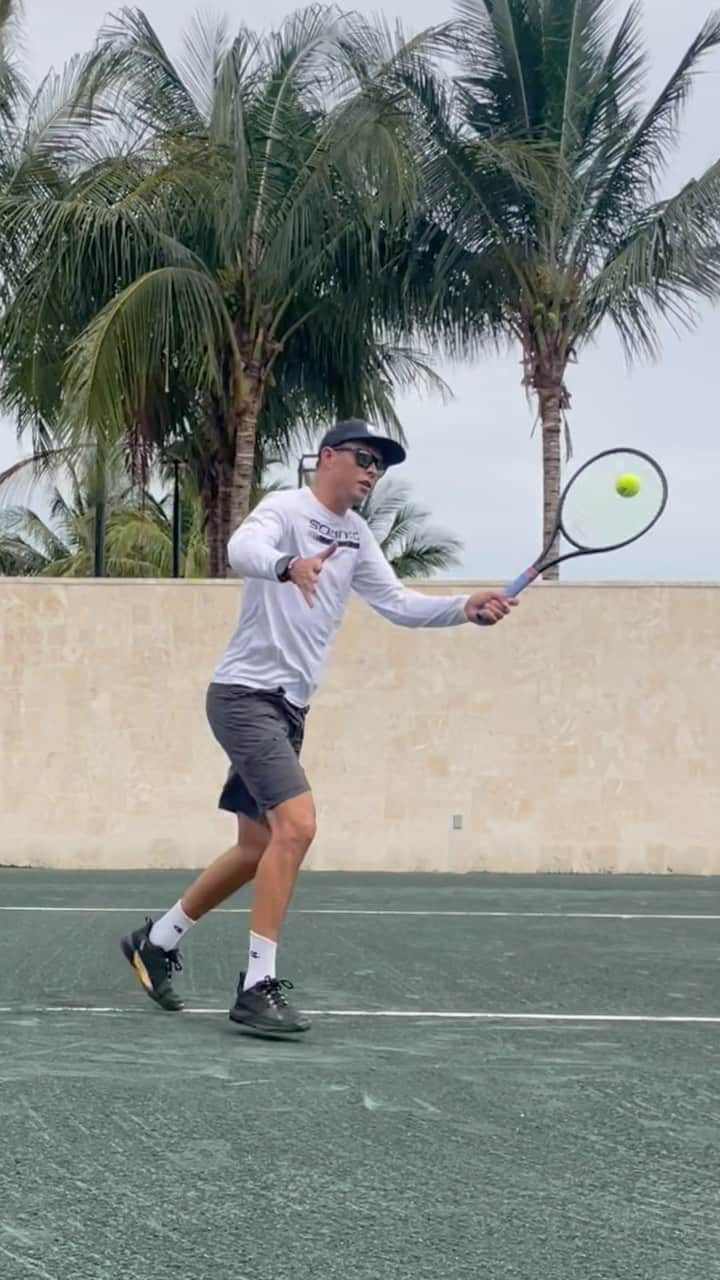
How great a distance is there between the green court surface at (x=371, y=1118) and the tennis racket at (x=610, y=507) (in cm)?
159

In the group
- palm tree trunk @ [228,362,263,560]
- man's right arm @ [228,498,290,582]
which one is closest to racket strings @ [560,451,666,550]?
man's right arm @ [228,498,290,582]

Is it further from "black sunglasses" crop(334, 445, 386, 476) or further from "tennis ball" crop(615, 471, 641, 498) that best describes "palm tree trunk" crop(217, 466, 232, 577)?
"black sunglasses" crop(334, 445, 386, 476)

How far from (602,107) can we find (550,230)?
66.6 inches

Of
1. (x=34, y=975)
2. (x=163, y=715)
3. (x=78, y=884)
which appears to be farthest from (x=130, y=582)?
(x=34, y=975)

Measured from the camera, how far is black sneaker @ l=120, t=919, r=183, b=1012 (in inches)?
231

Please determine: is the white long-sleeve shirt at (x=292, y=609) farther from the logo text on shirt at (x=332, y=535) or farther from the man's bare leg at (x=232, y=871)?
the man's bare leg at (x=232, y=871)

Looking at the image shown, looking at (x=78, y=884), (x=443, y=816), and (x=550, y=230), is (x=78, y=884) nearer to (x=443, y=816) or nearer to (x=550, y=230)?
(x=443, y=816)

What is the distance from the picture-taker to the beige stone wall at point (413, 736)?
1317cm

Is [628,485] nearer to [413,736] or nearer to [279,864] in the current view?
[279,864]

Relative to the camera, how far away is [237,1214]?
354cm

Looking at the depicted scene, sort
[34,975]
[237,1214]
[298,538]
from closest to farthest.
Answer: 1. [237,1214]
2. [298,538]
3. [34,975]

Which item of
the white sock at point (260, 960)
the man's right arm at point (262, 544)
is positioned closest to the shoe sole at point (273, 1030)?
the white sock at point (260, 960)

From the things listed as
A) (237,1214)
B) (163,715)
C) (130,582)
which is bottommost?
(237,1214)

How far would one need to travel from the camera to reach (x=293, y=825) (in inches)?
221
